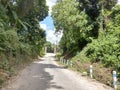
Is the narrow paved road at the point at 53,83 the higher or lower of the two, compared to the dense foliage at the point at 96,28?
lower

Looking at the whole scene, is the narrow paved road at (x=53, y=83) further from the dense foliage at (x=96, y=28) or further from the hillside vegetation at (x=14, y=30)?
the dense foliage at (x=96, y=28)

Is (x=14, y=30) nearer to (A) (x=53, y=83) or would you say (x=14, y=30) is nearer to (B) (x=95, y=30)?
(A) (x=53, y=83)

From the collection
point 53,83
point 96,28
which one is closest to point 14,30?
point 53,83

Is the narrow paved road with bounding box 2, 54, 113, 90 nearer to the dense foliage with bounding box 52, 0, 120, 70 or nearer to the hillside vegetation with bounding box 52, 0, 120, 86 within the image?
the hillside vegetation with bounding box 52, 0, 120, 86

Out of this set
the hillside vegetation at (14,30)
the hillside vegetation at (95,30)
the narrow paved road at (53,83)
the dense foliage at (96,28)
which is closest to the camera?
the narrow paved road at (53,83)

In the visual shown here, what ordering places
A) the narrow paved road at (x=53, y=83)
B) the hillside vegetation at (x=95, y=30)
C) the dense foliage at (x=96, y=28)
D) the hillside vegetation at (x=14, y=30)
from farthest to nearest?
the dense foliage at (x=96, y=28) → the hillside vegetation at (x=95, y=30) → the hillside vegetation at (x=14, y=30) → the narrow paved road at (x=53, y=83)

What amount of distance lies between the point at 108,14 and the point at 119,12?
12.0 feet

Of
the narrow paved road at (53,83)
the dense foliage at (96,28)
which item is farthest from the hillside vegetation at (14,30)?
the dense foliage at (96,28)

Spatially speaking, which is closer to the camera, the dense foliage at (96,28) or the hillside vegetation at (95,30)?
the hillside vegetation at (95,30)

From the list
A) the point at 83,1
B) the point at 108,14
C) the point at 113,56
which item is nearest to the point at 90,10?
the point at 83,1

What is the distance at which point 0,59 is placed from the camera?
61.7 ft

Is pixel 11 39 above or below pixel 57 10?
below

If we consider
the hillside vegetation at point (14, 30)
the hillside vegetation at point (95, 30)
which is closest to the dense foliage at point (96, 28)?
the hillside vegetation at point (95, 30)

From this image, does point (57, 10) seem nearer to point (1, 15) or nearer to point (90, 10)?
point (90, 10)
